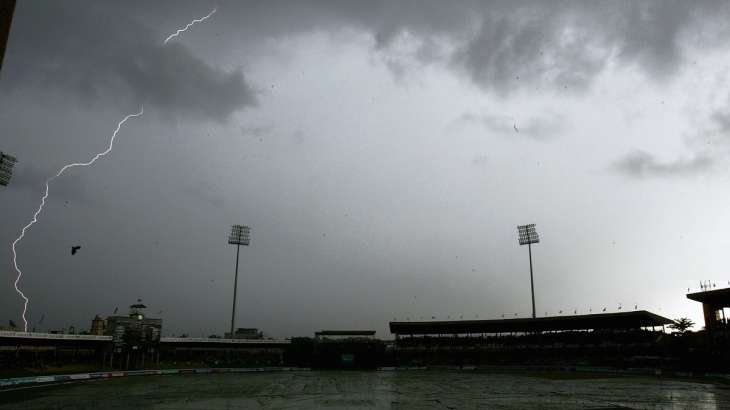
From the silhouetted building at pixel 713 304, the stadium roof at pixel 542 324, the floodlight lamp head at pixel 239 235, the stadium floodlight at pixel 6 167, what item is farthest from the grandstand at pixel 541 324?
the stadium floodlight at pixel 6 167

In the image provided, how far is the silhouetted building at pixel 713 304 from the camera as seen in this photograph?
57.2m

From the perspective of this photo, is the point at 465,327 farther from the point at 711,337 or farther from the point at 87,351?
the point at 87,351

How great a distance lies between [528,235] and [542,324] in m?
17.9

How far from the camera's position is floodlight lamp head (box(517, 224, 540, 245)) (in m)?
88.5

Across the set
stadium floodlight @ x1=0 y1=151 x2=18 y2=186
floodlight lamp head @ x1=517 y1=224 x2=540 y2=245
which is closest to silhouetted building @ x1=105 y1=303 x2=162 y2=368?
stadium floodlight @ x1=0 y1=151 x2=18 y2=186

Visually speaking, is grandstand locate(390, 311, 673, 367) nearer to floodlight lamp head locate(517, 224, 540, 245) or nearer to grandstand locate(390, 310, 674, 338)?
grandstand locate(390, 310, 674, 338)

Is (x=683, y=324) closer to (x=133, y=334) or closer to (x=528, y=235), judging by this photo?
(x=528, y=235)

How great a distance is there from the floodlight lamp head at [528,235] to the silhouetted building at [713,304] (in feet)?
98.9

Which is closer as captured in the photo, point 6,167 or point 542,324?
point 6,167

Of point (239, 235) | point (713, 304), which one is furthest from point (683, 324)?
point (239, 235)

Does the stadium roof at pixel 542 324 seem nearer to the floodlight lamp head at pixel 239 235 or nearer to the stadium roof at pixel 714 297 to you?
the stadium roof at pixel 714 297

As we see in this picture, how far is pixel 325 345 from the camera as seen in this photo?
83.2 metres

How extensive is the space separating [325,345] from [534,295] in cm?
3884

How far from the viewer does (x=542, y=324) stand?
77938mm
